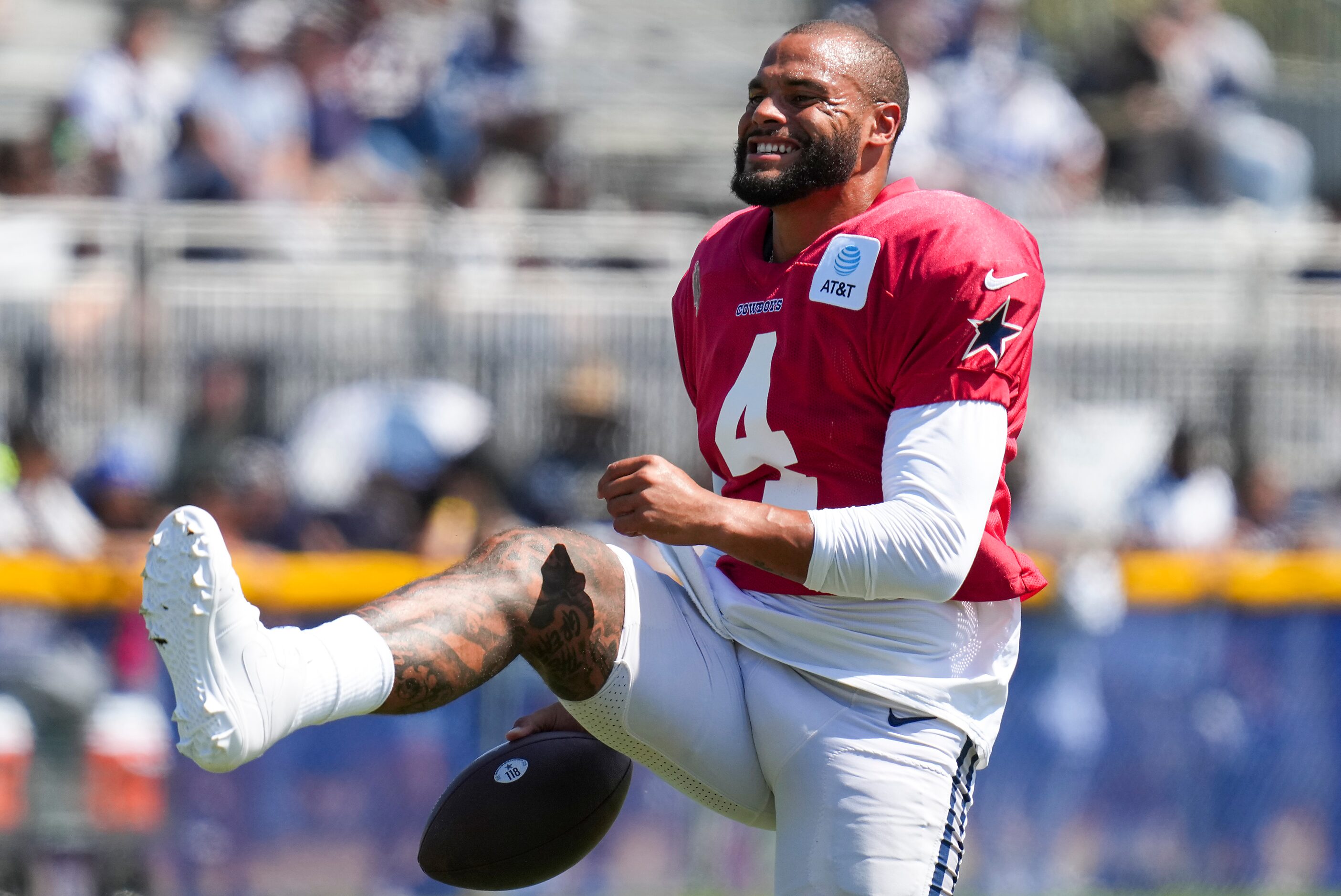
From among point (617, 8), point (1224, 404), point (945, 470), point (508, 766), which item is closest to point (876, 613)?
point (945, 470)

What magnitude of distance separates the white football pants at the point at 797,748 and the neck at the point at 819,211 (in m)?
0.76

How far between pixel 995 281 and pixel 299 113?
7.17 m

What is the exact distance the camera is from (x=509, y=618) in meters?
3.30

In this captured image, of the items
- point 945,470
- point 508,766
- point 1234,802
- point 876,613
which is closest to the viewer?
point 945,470

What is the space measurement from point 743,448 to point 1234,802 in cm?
473

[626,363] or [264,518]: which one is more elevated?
[626,363]

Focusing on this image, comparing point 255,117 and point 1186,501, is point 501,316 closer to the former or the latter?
point 255,117

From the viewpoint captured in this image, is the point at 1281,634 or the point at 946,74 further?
the point at 946,74

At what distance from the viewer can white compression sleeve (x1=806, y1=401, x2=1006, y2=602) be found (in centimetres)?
335

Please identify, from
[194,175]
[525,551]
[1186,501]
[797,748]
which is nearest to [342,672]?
→ [525,551]

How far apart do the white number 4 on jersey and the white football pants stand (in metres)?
0.32

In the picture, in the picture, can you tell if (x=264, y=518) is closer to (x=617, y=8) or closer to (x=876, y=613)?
(x=876, y=613)

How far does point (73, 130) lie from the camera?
9.70 m

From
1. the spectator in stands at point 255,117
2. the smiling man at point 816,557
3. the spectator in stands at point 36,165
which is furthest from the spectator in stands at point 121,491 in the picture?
the smiling man at point 816,557
